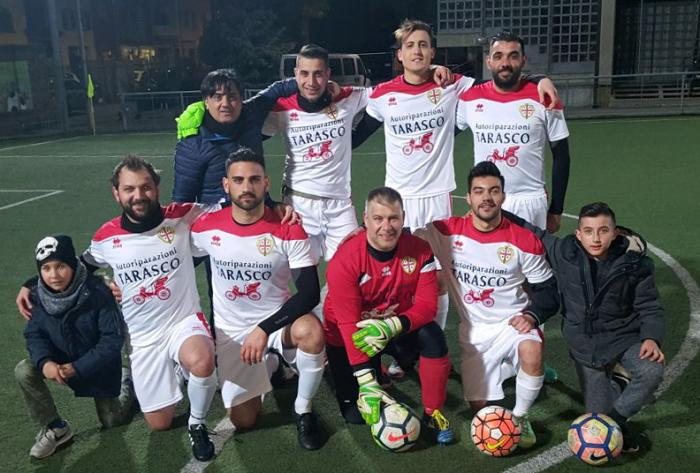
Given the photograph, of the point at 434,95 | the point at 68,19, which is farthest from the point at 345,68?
the point at 68,19

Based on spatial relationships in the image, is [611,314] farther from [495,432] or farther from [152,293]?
[152,293]

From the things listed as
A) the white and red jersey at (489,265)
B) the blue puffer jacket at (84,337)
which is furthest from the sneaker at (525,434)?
the blue puffer jacket at (84,337)

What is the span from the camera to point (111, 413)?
4.36m

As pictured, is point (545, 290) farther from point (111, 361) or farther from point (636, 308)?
point (111, 361)

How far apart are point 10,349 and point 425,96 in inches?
153

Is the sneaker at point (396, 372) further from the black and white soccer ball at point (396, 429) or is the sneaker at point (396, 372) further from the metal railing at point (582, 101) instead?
the metal railing at point (582, 101)

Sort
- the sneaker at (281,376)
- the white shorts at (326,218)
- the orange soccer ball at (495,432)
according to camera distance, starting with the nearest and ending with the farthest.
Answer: the orange soccer ball at (495,432) → the sneaker at (281,376) → the white shorts at (326,218)

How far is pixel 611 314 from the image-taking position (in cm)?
404

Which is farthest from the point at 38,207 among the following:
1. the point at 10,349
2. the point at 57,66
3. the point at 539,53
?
the point at 539,53

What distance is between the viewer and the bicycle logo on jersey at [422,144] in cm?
529

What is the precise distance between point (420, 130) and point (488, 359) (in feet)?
6.11

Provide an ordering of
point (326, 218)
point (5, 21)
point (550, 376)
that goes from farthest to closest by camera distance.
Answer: point (5, 21) → point (326, 218) → point (550, 376)

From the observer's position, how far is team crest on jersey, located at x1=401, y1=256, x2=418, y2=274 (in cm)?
418

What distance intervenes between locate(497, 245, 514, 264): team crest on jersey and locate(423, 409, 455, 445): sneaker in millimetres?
999
